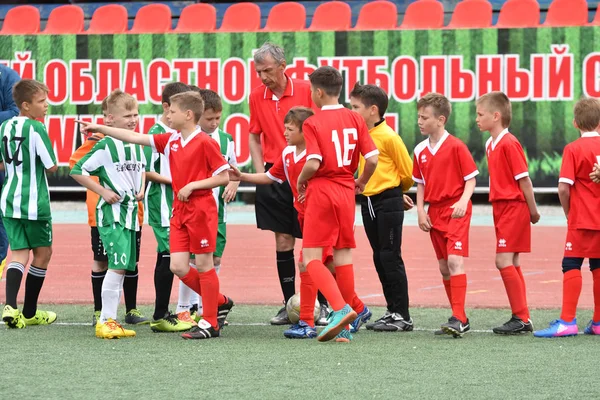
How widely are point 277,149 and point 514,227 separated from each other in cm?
195

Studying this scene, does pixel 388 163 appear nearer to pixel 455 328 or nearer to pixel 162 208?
pixel 455 328

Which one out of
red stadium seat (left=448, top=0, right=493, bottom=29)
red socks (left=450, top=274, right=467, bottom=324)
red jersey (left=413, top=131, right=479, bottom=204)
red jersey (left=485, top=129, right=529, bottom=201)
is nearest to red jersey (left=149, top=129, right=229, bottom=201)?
red jersey (left=413, top=131, right=479, bottom=204)

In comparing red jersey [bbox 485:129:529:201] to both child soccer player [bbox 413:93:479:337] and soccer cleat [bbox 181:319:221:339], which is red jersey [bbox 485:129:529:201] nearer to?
child soccer player [bbox 413:93:479:337]

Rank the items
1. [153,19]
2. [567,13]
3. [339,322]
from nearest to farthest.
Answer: [339,322], [567,13], [153,19]

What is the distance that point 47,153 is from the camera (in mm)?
8086

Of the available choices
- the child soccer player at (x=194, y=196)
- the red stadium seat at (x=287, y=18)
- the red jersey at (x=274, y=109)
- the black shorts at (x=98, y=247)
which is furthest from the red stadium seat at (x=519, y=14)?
the child soccer player at (x=194, y=196)

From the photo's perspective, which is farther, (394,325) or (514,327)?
(394,325)

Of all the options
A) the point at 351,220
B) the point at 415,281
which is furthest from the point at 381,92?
the point at 415,281

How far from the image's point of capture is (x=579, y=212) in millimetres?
7578

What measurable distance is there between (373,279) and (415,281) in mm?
458

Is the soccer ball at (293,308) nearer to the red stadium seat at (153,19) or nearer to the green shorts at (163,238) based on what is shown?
the green shorts at (163,238)

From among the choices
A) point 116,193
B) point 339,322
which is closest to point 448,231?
point 339,322

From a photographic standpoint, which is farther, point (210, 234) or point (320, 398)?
point (210, 234)

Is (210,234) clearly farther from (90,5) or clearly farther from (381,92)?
(90,5)
